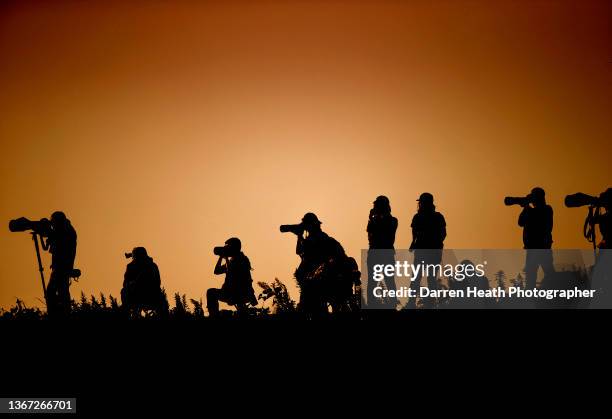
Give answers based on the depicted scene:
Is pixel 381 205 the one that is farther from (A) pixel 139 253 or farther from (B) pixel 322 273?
(A) pixel 139 253

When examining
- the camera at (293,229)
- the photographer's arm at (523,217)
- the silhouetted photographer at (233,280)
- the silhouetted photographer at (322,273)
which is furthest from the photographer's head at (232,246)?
the photographer's arm at (523,217)

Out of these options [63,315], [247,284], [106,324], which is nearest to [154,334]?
[106,324]

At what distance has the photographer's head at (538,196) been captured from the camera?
57.0 feet

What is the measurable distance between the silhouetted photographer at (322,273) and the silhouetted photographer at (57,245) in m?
4.59

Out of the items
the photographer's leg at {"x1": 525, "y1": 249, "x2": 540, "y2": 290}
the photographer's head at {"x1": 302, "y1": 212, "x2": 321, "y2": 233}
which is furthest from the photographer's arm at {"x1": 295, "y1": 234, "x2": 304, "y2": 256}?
the photographer's leg at {"x1": 525, "y1": 249, "x2": 540, "y2": 290}

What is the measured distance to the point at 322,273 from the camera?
1614 cm

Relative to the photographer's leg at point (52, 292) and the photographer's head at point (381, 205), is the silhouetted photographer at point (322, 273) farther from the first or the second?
the photographer's leg at point (52, 292)

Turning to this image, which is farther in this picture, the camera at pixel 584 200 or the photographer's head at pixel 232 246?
the photographer's head at pixel 232 246

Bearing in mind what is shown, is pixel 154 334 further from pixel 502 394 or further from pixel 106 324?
pixel 502 394

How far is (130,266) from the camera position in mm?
18891

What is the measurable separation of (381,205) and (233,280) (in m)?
3.17

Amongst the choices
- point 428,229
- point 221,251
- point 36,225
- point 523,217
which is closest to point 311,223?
point 428,229

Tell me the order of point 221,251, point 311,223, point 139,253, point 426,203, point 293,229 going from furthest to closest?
point 139,253
point 221,251
point 293,229
point 426,203
point 311,223

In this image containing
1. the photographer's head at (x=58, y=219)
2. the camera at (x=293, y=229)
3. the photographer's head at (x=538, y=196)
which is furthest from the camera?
Result: the photographer's head at (x=58, y=219)
